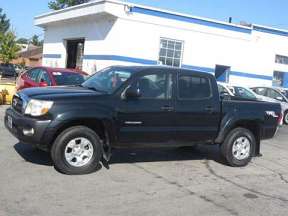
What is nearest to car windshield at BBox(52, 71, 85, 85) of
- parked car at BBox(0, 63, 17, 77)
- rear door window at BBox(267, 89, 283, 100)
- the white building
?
the white building

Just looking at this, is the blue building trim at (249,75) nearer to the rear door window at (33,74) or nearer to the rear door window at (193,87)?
the rear door window at (33,74)

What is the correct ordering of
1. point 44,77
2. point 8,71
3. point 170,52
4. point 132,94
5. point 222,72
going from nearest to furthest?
point 132,94
point 44,77
point 170,52
point 222,72
point 8,71

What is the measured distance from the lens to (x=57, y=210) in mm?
6137

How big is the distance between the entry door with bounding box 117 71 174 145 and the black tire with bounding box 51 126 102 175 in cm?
51

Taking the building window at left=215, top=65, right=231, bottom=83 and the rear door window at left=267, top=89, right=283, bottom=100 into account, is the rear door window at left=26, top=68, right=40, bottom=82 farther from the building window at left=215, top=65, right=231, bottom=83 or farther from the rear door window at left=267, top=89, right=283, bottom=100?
the building window at left=215, top=65, right=231, bottom=83

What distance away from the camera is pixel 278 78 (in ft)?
104

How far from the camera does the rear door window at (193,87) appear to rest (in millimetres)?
9094

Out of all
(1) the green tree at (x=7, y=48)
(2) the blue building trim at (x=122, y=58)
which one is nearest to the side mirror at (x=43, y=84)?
(2) the blue building trim at (x=122, y=58)

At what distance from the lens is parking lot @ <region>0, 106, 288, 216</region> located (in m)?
6.45

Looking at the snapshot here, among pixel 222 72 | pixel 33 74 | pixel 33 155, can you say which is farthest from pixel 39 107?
pixel 222 72

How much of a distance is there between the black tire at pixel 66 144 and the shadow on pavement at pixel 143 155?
0.63 meters

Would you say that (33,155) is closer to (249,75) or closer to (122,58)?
(122,58)

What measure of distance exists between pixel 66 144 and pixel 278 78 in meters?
A: 25.9

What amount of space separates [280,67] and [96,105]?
→ 25.0 m
